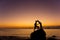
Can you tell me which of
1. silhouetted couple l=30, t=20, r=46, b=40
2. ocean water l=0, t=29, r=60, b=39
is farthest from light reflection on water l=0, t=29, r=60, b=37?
silhouetted couple l=30, t=20, r=46, b=40

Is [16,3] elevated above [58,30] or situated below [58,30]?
above

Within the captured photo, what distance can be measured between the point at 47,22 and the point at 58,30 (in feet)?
0.40

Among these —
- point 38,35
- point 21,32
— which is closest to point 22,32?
point 21,32

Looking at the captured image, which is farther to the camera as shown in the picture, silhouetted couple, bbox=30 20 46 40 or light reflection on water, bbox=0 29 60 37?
light reflection on water, bbox=0 29 60 37

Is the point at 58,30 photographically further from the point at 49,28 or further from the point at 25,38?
the point at 25,38

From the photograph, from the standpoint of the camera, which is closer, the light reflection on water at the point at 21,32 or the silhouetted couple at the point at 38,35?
the silhouetted couple at the point at 38,35

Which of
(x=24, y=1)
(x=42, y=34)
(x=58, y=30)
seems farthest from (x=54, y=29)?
(x=24, y=1)

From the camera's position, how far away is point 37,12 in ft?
5.62

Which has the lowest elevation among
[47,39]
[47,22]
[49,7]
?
[47,39]

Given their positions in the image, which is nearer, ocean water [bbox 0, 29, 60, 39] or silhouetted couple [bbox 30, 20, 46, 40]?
silhouetted couple [bbox 30, 20, 46, 40]

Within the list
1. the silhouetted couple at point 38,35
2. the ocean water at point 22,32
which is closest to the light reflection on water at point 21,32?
the ocean water at point 22,32

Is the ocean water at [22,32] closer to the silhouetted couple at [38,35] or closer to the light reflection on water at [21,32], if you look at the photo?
the light reflection on water at [21,32]

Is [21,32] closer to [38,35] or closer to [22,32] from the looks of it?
[22,32]

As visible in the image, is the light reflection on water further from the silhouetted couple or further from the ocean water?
the silhouetted couple
